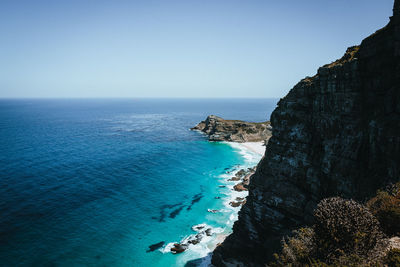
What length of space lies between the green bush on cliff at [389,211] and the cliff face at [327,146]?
3263 millimetres

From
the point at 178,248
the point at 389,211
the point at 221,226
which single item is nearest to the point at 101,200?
the point at 178,248

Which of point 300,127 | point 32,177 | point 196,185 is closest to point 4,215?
point 32,177

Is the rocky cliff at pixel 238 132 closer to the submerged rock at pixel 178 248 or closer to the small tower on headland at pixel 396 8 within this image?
the submerged rock at pixel 178 248

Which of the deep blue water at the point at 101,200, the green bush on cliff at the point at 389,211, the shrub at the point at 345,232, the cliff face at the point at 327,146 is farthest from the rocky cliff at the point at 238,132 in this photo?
the shrub at the point at 345,232

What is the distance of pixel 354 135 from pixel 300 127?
6.82 metres

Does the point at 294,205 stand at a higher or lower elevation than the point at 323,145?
lower

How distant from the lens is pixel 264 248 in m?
32.0

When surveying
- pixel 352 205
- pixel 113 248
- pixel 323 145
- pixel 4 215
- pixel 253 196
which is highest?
pixel 323 145

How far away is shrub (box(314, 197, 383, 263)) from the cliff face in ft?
27.6

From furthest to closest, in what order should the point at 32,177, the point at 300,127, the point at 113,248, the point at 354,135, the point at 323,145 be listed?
the point at 32,177 < the point at 113,248 < the point at 300,127 < the point at 323,145 < the point at 354,135

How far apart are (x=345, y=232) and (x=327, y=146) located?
14101mm

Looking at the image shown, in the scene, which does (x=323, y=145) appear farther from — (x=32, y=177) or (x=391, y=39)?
(x=32, y=177)

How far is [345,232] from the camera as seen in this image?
15.2m

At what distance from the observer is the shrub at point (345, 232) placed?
14641mm
